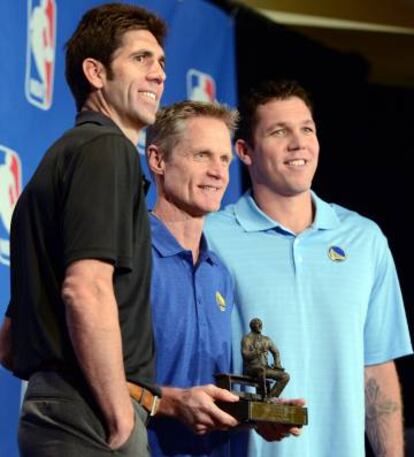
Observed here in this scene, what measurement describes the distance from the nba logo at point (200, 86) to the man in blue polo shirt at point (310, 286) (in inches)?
22.3

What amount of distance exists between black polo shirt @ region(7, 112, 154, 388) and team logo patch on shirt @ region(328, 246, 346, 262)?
103 centimetres

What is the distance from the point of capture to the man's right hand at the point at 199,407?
276cm

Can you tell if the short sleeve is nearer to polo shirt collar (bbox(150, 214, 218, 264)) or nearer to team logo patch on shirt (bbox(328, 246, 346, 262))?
team logo patch on shirt (bbox(328, 246, 346, 262))

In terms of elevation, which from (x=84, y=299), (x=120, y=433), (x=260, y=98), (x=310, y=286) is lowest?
(x=120, y=433)

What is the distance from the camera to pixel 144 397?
2.48 m

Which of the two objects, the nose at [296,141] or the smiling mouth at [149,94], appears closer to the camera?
the smiling mouth at [149,94]

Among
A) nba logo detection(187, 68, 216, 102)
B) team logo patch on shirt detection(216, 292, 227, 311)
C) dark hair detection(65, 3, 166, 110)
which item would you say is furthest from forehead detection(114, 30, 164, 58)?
nba logo detection(187, 68, 216, 102)

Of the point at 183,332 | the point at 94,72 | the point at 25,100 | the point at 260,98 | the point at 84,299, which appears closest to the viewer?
the point at 84,299

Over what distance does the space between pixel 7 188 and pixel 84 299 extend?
1095 mm

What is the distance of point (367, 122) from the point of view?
5.70m

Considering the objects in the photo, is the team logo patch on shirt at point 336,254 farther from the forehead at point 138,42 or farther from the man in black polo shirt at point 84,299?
the man in black polo shirt at point 84,299

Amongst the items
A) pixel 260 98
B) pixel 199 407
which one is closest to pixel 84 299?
pixel 199 407

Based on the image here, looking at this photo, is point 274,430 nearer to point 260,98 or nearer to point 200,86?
point 260,98

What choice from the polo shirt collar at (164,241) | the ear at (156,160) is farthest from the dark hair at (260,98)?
the polo shirt collar at (164,241)
